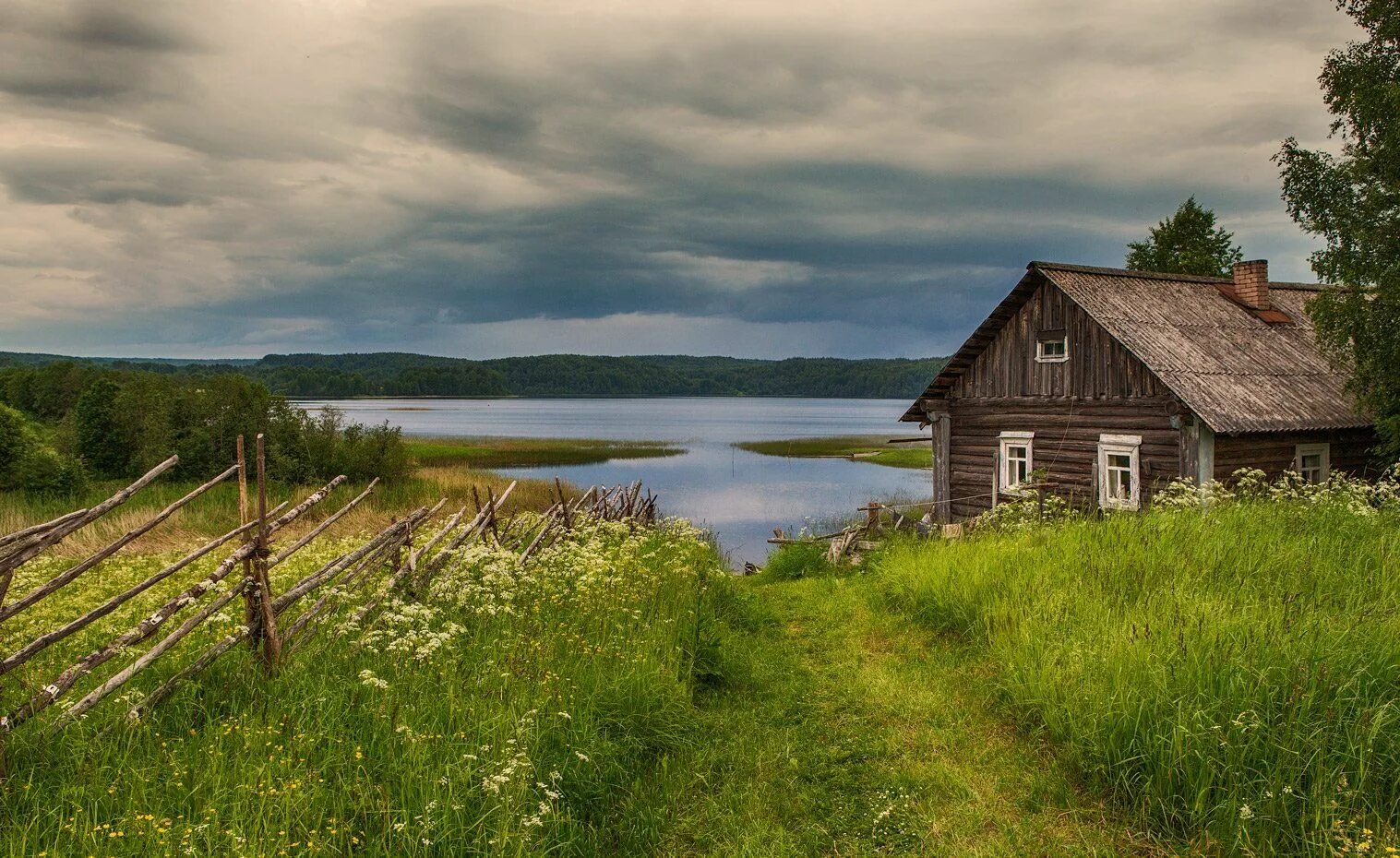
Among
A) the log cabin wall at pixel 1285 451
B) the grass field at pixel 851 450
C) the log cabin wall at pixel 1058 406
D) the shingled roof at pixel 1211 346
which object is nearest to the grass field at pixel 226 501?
the log cabin wall at pixel 1058 406

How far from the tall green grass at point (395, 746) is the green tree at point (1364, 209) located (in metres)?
13.9

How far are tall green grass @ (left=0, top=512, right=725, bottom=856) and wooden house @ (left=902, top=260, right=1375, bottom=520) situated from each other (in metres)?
12.9

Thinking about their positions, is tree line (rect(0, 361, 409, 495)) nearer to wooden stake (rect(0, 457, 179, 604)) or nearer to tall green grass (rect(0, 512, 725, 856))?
tall green grass (rect(0, 512, 725, 856))

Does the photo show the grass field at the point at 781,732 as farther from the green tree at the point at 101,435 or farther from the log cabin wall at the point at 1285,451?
the green tree at the point at 101,435

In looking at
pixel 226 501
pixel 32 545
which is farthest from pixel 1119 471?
pixel 226 501

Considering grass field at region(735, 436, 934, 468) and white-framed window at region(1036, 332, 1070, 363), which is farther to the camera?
grass field at region(735, 436, 934, 468)

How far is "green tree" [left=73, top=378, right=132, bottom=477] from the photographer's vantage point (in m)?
34.1

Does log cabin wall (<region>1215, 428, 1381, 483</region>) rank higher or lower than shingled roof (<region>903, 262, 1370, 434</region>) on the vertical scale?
lower

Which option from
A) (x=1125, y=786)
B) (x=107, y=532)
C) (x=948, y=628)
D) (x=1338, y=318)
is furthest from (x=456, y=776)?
(x=107, y=532)

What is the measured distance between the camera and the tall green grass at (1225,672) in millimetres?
4402

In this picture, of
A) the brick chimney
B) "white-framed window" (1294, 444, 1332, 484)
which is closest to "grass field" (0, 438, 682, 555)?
"white-framed window" (1294, 444, 1332, 484)

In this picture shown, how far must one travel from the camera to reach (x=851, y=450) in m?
61.0

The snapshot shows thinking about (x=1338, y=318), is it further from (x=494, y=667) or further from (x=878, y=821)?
(x=494, y=667)

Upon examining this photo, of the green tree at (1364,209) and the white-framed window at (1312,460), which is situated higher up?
the green tree at (1364,209)
